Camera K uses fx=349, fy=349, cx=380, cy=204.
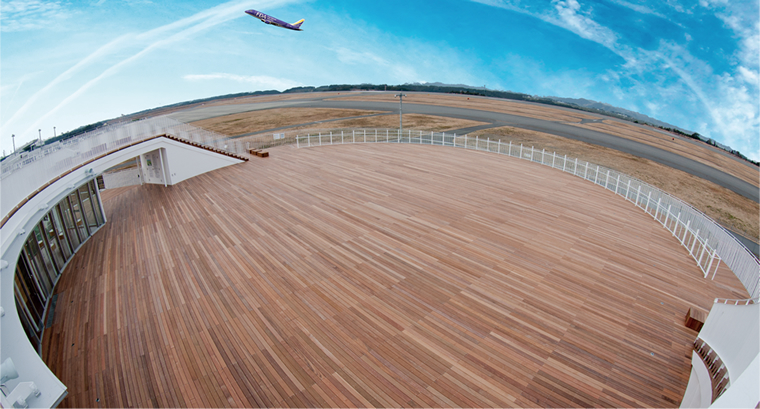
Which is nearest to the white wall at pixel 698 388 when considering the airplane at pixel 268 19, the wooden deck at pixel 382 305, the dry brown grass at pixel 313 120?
the wooden deck at pixel 382 305

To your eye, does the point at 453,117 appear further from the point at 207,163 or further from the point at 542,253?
the point at 542,253

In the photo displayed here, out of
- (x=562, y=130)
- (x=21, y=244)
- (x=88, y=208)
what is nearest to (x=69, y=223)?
(x=88, y=208)

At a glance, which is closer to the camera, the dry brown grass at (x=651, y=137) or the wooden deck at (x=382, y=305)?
the wooden deck at (x=382, y=305)

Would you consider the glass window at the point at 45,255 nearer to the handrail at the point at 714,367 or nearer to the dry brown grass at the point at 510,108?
the handrail at the point at 714,367

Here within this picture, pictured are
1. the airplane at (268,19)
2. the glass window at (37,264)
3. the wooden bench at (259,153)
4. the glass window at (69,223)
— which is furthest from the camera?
the airplane at (268,19)

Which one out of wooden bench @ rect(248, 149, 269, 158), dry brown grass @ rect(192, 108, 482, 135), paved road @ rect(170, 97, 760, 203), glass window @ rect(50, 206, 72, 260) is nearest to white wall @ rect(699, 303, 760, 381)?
glass window @ rect(50, 206, 72, 260)
